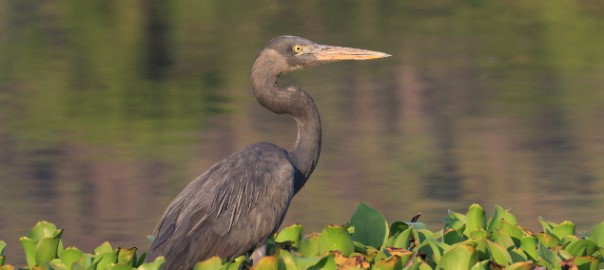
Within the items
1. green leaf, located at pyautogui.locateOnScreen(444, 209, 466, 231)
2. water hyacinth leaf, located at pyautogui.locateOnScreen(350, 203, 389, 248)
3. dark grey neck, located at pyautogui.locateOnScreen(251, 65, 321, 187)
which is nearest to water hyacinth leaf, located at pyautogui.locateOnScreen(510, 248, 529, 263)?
green leaf, located at pyautogui.locateOnScreen(444, 209, 466, 231)

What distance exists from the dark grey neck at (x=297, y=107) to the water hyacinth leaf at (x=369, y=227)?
725 mm

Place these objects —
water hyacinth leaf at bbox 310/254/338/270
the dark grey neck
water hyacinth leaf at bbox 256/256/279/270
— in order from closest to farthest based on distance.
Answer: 1. water hyacinth leaf at bbox 256/256/279/270
2. water hyacinth leaf at bbox 310/254/338/270
3. the dark grey neck

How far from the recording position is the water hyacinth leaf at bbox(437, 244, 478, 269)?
189 inches

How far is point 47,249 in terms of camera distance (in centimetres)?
518

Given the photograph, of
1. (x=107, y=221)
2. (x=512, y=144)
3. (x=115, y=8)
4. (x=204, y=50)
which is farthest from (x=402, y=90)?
(x=115, y=8)

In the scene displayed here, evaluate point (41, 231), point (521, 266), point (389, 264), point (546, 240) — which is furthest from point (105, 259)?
point (546, 240)

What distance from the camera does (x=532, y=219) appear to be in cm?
834

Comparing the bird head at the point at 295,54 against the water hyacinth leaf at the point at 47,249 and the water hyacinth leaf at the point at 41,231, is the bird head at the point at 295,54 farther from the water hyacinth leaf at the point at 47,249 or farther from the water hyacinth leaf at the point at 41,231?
the water hyacinth leaf at the point at 47,249

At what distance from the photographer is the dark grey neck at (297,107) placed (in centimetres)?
626

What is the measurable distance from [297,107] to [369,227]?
0.96 metres

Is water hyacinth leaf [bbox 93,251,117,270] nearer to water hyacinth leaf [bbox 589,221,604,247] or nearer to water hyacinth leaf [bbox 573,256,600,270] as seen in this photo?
water hyacinth leaf [bbox 573,256,600,270]

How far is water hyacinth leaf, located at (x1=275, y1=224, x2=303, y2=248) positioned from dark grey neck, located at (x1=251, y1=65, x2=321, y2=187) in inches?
24.8

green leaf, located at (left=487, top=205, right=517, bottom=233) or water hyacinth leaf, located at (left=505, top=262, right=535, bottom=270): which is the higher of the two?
water hyacinth leaf, located at (left=505, top=262, right=535, bottom=270)

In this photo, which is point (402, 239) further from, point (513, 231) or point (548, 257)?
point (548, 257)
